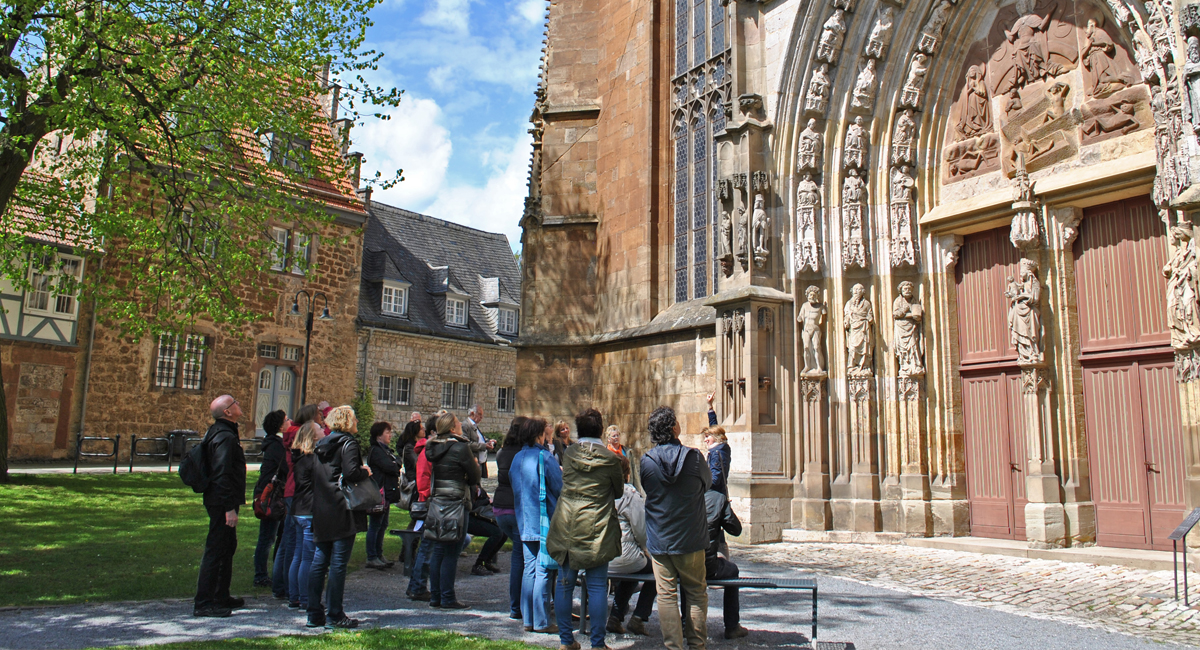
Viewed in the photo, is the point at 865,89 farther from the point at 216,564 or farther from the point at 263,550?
the point at 216,564

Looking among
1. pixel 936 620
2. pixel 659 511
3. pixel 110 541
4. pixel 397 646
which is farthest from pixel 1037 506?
pixel 110 541

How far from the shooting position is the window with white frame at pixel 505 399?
31891 millimetres

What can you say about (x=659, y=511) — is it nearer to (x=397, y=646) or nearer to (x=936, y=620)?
(x=397, y=646)

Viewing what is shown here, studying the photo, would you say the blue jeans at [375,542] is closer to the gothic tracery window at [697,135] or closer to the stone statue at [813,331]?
the stone statue at [813,331]

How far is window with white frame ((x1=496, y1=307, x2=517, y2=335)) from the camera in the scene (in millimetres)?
33188

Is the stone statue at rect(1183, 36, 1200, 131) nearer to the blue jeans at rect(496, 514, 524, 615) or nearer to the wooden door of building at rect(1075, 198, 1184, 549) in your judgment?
the wooden door of building at rect(1075, 198, 1184, 549)

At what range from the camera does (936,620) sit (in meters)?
5.69

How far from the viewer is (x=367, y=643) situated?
4.93 m

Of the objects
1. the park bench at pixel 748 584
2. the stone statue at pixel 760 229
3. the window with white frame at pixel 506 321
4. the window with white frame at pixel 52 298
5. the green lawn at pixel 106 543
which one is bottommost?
the green lawn at pixel 106 543

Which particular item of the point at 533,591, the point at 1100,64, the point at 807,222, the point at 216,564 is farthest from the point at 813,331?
the point at 216,564

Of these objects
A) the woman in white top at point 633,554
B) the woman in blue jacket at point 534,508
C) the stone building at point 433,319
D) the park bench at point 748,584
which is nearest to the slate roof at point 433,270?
the stone building at point 433,319

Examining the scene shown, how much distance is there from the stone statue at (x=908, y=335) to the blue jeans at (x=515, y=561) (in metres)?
5.88

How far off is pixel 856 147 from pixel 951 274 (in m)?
1.99

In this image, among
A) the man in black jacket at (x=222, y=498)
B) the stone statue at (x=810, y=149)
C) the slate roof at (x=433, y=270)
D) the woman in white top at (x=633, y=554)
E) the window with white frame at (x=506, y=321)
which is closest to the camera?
the woman in white top at (x=633, y=554)
